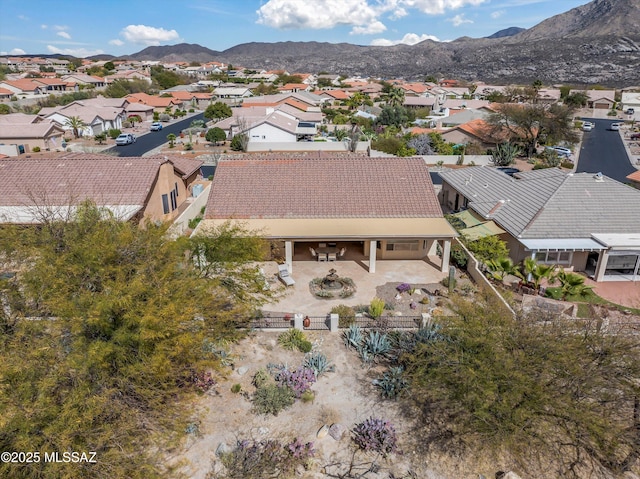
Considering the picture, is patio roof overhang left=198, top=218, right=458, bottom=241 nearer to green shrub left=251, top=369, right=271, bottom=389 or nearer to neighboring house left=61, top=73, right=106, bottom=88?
green shrub left=251, top=369, right=271, bottom=389

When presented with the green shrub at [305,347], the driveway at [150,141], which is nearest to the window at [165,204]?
the green shrub at [305,347]

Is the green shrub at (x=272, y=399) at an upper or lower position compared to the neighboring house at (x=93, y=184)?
lower

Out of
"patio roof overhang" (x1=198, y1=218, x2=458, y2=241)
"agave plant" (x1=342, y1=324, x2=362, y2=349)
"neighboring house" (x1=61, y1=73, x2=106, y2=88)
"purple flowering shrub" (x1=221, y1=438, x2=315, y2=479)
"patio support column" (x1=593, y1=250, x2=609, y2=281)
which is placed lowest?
"purple flowering shrub" (x1=221, y1=438, x2=315, y2=479)

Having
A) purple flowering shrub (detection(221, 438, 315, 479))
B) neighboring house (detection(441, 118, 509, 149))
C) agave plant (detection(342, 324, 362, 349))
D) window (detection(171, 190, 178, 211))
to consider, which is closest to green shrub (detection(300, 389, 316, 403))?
purple flowering shrub (detection(221, 438, 315, 479))

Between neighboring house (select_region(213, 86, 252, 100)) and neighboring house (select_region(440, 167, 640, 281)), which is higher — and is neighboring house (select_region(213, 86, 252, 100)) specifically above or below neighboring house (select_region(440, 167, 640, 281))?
above

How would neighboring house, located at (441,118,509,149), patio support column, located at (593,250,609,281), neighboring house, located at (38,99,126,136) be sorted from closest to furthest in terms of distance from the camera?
patio support column, located at (593,250,609,281) < neighboring house, located at (441,118,509,149) < neighboring house, located at (38,99,126,136)

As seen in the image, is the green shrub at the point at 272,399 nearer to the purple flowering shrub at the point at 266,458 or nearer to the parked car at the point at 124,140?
the purple flowering shrub at the point at 266,458
